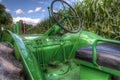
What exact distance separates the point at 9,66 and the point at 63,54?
118 cm

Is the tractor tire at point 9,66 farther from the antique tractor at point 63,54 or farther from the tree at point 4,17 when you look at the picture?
the tree at point 4,17

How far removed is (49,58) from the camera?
2.73 m

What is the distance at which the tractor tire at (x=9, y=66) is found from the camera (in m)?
1.70

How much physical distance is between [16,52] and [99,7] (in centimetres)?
322

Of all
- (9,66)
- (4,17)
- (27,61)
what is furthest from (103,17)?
(4,17)

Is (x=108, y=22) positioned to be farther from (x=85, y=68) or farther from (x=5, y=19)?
Answer: (x=5, y=19)

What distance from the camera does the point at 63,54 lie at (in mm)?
2867

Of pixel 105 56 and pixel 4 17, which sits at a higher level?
pixel 4 17

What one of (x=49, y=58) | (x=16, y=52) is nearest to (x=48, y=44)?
(x=49, y=58)

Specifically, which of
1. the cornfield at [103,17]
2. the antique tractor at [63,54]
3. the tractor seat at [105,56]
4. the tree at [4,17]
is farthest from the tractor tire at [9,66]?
the tree at [4,17]

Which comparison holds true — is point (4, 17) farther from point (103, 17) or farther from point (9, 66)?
point (9, 66)

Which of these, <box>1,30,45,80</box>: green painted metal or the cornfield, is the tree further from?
<box>1,30,45,80</box>: green painted metal

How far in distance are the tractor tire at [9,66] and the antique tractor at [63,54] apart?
0.05 meters

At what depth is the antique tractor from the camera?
1768 mm
